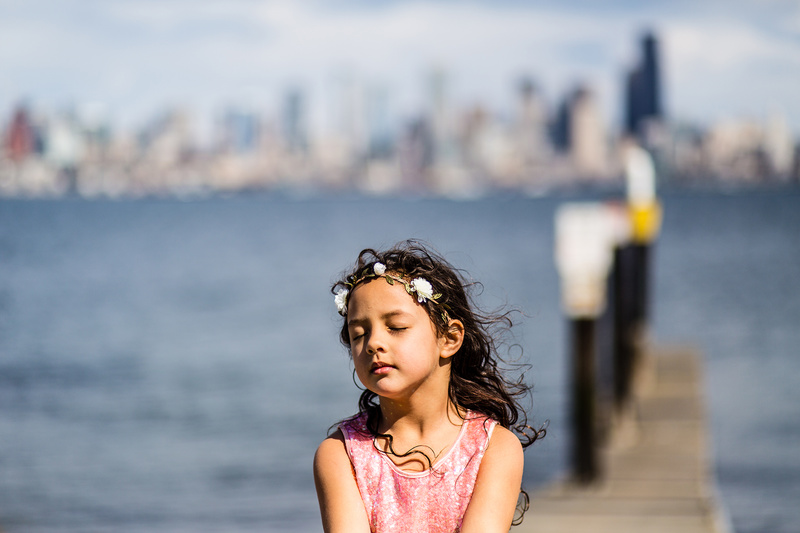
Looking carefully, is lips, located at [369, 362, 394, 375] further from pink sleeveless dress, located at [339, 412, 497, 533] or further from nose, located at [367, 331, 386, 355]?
pink sleeveless dress, located at [339, 412, 497, 533]

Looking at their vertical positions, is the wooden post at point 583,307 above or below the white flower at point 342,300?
above

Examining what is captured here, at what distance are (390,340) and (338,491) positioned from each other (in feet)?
0.81

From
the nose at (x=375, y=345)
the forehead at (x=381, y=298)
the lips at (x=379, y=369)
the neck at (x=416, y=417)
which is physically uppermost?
the forehead at (x=381, y=298)

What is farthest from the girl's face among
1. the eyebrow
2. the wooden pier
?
the wooden pier

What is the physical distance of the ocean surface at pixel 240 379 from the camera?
1220 centimetres

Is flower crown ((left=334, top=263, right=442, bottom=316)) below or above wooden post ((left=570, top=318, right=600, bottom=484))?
A: below

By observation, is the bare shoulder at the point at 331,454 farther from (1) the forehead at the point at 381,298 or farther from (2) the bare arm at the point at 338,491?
(1) the forehead at the point at 381,298

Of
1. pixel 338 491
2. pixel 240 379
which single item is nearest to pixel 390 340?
pixel 338 491

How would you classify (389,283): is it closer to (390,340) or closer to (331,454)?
(390,340)

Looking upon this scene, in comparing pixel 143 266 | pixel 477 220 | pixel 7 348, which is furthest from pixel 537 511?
pixel 477 220

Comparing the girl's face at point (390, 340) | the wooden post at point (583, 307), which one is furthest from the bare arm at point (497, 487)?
the wooden post at point (583, 307)

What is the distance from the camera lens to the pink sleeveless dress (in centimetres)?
155

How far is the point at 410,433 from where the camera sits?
1.62 meters

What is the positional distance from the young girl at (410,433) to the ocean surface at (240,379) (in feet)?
0.53
